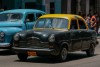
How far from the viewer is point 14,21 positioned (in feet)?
58.9

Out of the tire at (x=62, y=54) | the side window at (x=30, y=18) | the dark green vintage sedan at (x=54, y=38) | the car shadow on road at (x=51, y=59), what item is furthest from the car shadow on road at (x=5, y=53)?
the tire at (x=62, y=54)

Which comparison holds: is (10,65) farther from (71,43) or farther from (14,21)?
(14,21)

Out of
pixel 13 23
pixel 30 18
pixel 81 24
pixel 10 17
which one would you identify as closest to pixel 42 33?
pixel 81 24

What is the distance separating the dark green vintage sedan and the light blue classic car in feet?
4.62

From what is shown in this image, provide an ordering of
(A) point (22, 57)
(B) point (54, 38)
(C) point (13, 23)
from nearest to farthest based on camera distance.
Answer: (B) point (54, 38) → (A) point (22, 57) → (C) point (13, 23)

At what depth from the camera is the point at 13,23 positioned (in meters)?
17.8

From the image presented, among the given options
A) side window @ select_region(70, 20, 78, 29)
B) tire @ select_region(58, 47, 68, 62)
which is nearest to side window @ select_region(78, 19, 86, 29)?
A: side window @ select_region(70, 20, 78, 29)

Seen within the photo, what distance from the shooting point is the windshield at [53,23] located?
51.2 ft

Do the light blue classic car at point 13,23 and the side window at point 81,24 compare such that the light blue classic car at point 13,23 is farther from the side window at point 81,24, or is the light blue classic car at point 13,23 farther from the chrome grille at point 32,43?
the side window at point 81,24

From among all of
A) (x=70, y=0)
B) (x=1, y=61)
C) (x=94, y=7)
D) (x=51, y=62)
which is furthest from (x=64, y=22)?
(x=94, y=7)

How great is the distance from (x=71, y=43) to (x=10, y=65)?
2609 mm

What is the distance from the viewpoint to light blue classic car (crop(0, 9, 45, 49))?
16859mm

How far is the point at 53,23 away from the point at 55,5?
19932 mm

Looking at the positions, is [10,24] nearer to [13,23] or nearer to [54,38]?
[13,23]
